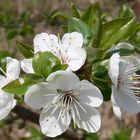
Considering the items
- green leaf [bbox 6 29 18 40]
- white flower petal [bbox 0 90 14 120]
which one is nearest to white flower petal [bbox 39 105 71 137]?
white flower petal [bbox 0 90 14 120]

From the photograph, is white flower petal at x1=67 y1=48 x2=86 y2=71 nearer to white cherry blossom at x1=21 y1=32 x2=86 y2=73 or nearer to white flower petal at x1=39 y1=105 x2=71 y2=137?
white cherry blossom at x1=21 y1=32 x2=86 y2=73

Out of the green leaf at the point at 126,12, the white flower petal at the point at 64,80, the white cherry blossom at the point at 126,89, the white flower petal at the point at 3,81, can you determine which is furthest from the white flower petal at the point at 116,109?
the green leaf at the point at 126,12

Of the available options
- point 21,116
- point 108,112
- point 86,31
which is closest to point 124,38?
point 86,31

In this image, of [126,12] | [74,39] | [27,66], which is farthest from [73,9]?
[126,12]

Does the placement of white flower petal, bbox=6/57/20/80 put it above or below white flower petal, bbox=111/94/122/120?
above

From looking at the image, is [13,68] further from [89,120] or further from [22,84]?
[89,120]
